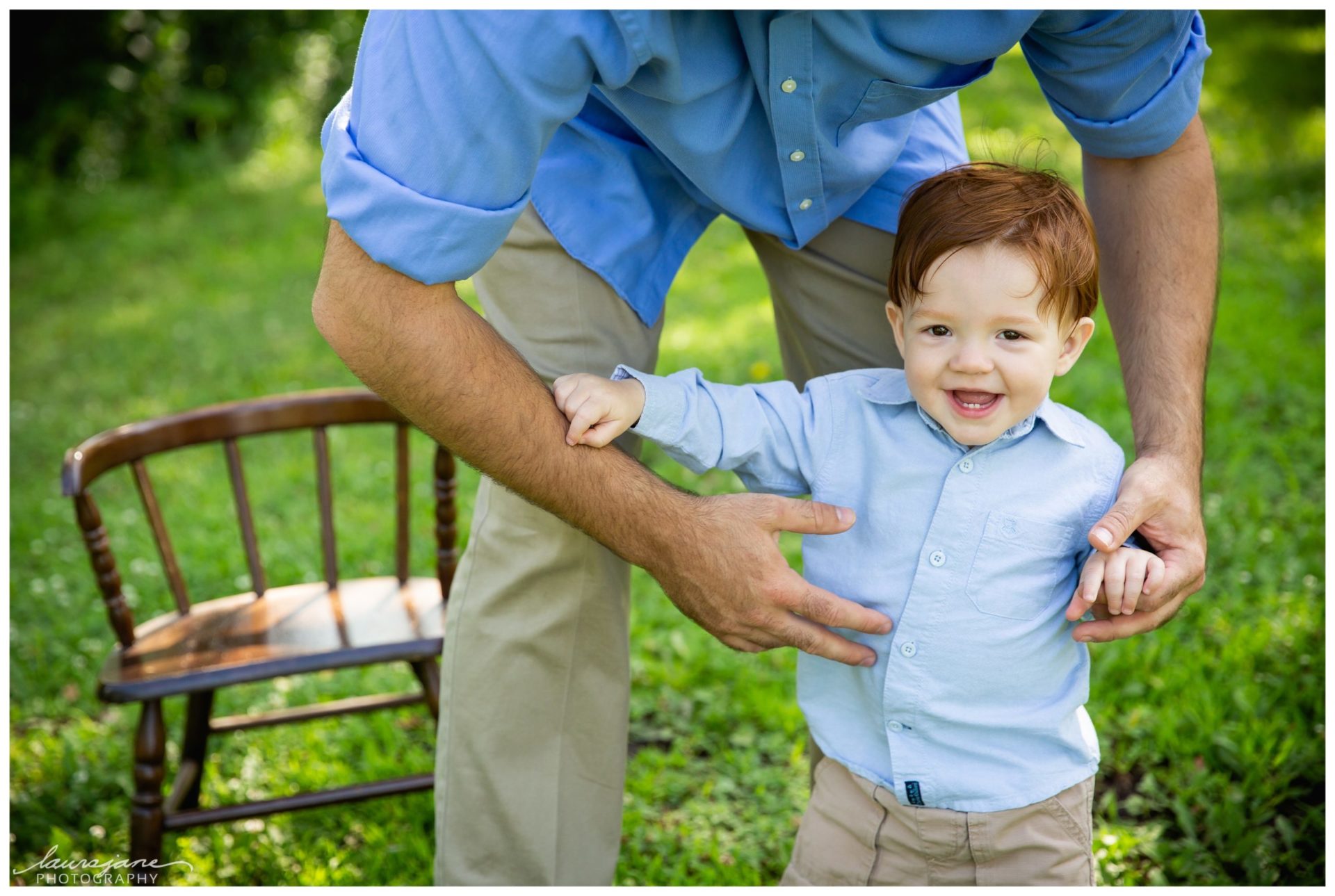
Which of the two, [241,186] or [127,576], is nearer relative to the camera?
[127,576]

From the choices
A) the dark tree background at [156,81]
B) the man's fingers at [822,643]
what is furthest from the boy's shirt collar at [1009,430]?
the dark tree background at [156,81]

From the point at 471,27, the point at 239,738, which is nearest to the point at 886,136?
the point at 471,27

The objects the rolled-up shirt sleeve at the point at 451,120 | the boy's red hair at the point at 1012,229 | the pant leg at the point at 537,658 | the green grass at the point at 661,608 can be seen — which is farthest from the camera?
the green grass at the point at 661,608

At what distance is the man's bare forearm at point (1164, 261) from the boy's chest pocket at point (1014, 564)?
34 cm

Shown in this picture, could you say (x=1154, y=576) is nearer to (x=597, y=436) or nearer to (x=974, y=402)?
(x=974, y=402)

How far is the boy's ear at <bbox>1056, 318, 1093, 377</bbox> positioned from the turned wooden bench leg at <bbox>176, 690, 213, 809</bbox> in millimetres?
1855

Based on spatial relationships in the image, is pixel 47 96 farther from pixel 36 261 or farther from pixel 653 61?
pixel 653 61

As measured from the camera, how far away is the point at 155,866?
7.55 ft

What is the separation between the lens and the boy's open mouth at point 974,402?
156 cm

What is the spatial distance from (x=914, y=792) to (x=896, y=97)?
962mm

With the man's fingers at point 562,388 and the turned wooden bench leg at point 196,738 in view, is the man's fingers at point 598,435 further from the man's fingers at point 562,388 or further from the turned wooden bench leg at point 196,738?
the turned wooden bench leg at point 196,738

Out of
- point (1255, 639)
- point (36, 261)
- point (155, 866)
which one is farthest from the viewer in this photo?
point (36, 261)

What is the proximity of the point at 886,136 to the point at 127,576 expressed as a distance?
281cm

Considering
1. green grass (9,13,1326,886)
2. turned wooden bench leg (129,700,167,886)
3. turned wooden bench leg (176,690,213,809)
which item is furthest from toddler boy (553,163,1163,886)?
turned wooden bench leg (176,690,213,809)
